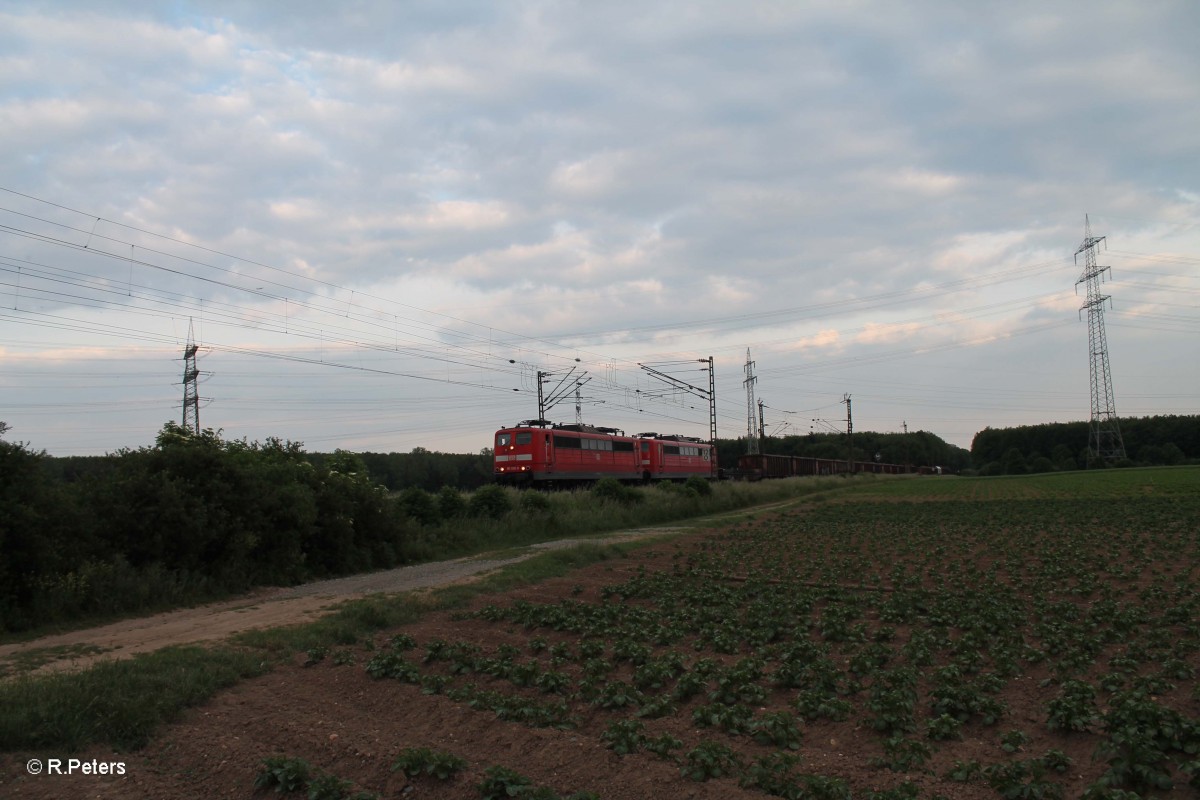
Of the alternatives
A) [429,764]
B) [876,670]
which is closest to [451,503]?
[876,670]

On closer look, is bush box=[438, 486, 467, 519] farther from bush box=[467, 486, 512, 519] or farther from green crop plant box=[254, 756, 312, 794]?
green crop plant box=[254, 756, 312, 794]

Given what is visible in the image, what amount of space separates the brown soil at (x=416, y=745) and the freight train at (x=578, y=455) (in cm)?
2972

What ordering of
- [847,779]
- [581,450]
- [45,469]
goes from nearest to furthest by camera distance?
[847,779] → [45,469] → [581,450]

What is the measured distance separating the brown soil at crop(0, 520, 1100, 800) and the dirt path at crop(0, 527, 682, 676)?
9.35ft

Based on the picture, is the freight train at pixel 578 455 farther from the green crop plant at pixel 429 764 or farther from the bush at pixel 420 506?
the green crop plant at pixel 429 764

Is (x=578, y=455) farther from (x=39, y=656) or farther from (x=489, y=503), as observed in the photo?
(x=39, y=656)

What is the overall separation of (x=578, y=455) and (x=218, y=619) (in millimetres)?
29231

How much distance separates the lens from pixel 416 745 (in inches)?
267

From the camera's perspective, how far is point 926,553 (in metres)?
19.0

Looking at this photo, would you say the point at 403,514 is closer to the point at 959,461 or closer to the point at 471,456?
the point at 471,456

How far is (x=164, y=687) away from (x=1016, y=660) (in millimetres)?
8490

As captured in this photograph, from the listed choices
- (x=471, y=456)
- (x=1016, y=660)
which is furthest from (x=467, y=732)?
(x=471, y=456)

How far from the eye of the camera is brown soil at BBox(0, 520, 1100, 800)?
19.1ft

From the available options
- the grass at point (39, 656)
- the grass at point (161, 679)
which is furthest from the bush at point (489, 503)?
the grass at point (39, 656)
